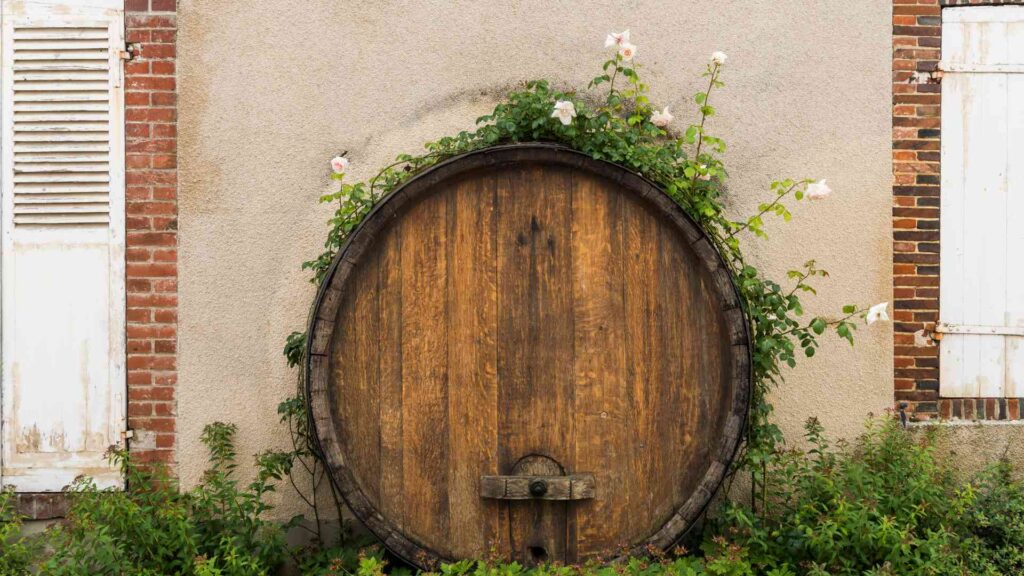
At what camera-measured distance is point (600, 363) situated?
3027 mm

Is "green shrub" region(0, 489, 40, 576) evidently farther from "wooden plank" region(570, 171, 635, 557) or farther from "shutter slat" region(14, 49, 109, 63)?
Answer: "wooden plank" region(570, 171, 635, 557)

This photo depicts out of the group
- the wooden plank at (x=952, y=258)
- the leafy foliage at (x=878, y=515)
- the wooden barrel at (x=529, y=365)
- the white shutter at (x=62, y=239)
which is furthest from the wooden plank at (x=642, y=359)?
the white shutter at (x=62, y=239)

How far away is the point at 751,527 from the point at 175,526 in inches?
88.8

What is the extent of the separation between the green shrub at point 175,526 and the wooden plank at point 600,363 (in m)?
1.31

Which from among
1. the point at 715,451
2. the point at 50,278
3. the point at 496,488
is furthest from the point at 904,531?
the point at 50,278

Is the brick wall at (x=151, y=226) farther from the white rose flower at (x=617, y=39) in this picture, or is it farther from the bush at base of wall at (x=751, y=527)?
the white rose flower at (x=617, y=39)

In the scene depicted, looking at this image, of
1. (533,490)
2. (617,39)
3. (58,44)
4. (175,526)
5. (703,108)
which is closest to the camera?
(533,490)

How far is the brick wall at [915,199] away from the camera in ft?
12.3

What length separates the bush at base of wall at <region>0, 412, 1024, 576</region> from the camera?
119 inches

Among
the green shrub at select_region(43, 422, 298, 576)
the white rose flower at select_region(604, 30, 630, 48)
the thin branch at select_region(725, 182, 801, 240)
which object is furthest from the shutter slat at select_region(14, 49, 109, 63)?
the thin branch at select_region(725, 182, 801, 240)

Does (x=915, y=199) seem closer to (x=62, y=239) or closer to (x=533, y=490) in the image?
(x=533, y=490)

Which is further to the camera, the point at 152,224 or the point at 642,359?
the point at 152,224

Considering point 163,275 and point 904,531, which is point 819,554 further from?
point 163,275

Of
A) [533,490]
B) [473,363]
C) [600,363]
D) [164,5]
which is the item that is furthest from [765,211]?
[164,5]
